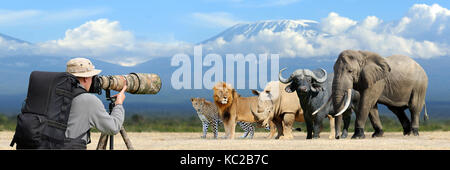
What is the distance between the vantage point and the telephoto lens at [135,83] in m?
7.44

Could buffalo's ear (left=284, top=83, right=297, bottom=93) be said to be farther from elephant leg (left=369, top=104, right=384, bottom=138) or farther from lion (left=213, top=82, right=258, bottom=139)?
elephant leg (left=369, top=104, right=384, bottom=138)

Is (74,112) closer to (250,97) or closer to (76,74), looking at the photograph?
(76,74)

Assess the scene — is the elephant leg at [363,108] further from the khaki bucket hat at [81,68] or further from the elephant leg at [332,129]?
the khaki bucket hat at [81,68]

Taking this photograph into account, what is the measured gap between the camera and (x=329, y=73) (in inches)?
652

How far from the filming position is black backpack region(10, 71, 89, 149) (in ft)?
19.3

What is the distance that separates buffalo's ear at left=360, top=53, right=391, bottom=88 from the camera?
28.6ft

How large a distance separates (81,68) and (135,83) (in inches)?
54.0

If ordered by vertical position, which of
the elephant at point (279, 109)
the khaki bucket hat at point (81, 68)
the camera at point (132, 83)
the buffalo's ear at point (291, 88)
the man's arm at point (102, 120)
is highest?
the khaki bucket hat at point (81, 68)

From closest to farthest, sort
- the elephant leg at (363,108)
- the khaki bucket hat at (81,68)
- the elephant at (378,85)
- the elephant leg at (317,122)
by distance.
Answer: the khaki bucket hat at (81,68)
the elephant leg at (317,122)
the elephant at (378,85)
the elephant leg at (363,108)

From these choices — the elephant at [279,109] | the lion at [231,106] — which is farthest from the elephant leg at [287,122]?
the lion at [231,106]

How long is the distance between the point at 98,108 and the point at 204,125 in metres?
10.8

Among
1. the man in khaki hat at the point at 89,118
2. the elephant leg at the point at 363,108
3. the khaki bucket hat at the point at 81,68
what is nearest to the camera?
the man in khaki hat at the point at 89,118

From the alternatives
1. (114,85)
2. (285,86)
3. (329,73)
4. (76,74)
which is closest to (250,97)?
(285,86)

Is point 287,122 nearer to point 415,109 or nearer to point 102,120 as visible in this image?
point 415,109
